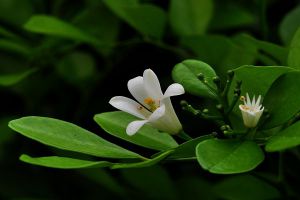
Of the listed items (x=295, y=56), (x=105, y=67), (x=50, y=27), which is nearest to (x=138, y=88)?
(x=295, y=56)

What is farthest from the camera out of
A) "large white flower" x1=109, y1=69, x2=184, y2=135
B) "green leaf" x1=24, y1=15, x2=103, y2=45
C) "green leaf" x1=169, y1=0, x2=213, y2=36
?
"green leaf" x1=169, y1=0, x2=213, y2=36

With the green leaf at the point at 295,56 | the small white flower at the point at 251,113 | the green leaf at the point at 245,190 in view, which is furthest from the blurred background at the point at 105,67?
the small white flower at the point at 251,113

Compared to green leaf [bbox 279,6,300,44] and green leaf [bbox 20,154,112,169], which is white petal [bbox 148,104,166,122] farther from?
green leaf [bbox 279,6,300,44]

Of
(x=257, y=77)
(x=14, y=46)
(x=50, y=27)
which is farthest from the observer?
(x=14, y=46)

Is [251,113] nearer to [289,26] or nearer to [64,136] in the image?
[64,136]

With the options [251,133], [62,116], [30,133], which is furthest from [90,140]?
[62,116]

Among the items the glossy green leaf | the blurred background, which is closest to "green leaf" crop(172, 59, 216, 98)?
the glossy green leaf

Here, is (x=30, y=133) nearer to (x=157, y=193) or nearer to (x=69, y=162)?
(x=69, y=162)
